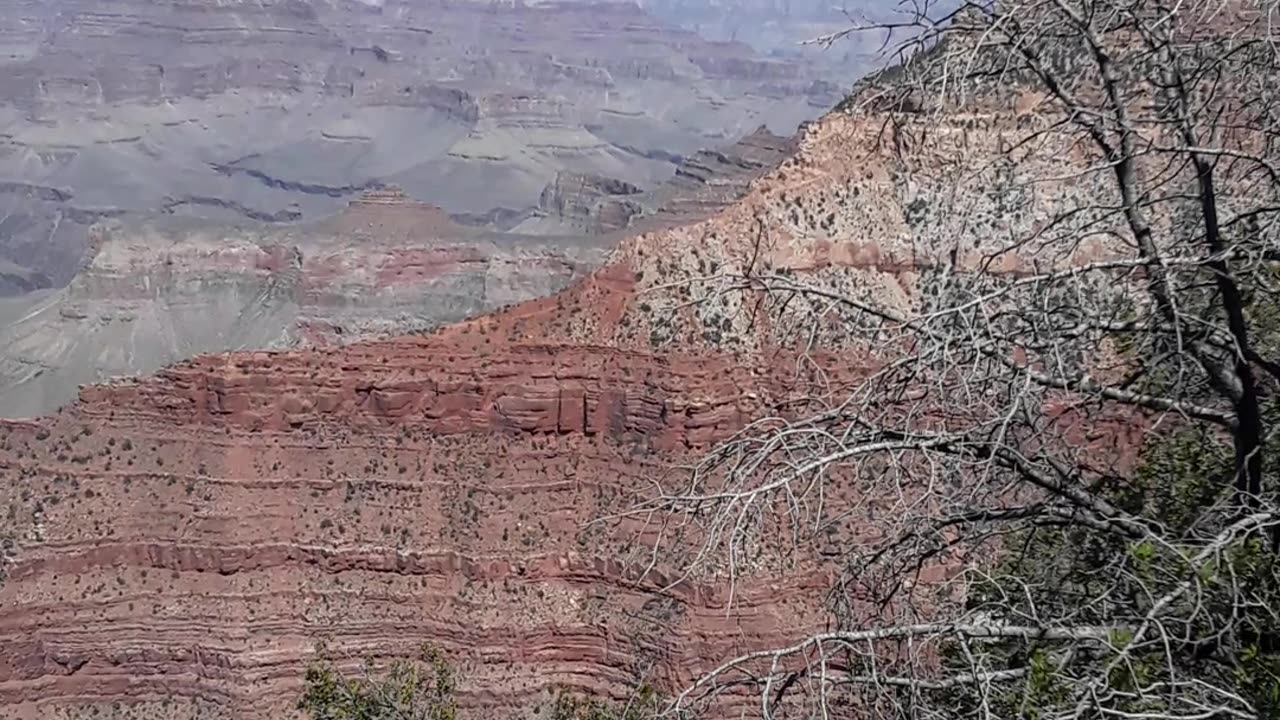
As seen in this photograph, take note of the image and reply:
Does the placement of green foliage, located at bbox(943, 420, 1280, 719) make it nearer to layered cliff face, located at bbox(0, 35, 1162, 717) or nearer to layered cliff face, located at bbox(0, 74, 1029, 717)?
layered cliff face, located at bbox(0, 35, 1162, 717)

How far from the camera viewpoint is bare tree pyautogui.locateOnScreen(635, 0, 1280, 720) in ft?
12.1

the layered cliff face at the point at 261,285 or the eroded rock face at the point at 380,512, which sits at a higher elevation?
the eroded rock face at the point at 380,512

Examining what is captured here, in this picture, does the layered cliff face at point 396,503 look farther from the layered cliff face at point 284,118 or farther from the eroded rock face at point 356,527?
the layered cliff face at point 284,118

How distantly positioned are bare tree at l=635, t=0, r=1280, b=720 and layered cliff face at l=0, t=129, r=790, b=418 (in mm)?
52522

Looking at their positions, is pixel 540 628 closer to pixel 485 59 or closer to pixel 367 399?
pixel 367 399

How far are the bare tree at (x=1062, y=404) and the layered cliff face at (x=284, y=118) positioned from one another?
389ft

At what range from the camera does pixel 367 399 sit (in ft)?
81.0

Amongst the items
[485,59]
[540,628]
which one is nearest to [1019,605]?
[540,628]

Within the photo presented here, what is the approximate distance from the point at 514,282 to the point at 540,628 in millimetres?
41720

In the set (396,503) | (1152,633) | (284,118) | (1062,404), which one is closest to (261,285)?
(396,503)

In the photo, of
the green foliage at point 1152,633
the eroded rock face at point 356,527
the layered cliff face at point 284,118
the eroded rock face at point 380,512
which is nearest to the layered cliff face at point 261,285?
the eroded rock face at point 380,512

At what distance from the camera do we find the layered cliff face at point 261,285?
60.2 meters

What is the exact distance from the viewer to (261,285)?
→ 211 feet

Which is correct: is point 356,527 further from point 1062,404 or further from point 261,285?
point 261,285
